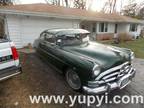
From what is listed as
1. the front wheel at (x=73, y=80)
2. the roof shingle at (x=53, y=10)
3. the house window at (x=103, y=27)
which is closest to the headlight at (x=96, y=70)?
the front wheel at (x=73, y=80)

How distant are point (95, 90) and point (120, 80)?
78 centimetres

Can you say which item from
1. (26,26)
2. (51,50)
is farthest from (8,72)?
(26,26)

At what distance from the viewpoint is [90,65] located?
3.55 meters

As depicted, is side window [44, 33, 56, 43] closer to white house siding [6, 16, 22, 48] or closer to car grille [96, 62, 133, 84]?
car grille [96, 62, 133, 84]

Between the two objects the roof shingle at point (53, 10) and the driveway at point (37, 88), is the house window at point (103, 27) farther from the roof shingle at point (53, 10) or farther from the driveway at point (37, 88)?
the driveway at point (37, 88)

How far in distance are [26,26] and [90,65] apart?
9017 millimetres

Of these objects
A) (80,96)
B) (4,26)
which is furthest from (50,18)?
(80,96)

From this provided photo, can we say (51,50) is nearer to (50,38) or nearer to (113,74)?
(50,38)

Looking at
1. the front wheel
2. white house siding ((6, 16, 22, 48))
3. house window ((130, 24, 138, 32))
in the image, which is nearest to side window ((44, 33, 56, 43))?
→ the front wheel

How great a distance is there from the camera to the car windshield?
5156 millimetres

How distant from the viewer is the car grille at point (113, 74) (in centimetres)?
357

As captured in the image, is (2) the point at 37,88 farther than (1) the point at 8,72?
Yes

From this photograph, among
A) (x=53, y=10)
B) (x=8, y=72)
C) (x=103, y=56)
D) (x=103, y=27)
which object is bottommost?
(x=8, y=72)

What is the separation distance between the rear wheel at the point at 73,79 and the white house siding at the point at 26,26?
24.9ft
